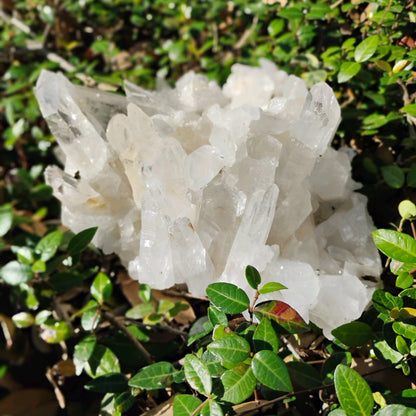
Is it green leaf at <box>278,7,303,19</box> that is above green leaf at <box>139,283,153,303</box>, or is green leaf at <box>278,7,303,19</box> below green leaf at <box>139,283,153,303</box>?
above

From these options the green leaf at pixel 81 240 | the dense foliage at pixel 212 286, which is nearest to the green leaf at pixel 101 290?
the dense foliage at pixel 212 286

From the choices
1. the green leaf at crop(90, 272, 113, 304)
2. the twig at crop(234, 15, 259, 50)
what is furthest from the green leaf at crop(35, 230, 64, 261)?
the twig at crop(234, 15, 259, 50)

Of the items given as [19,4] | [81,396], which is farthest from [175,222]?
[19,4]

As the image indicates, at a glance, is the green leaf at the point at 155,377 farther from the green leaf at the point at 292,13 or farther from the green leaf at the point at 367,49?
the green leaf at the point at 292,13

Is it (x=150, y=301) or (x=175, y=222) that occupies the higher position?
(x=175, y=222)

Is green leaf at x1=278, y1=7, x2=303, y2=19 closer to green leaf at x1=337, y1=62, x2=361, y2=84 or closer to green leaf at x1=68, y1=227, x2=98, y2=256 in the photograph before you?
green leaf at x1=337, y1=62, x2=361, y2=84

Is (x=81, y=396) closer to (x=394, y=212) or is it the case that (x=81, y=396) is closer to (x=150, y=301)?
(x=150, y=301)
